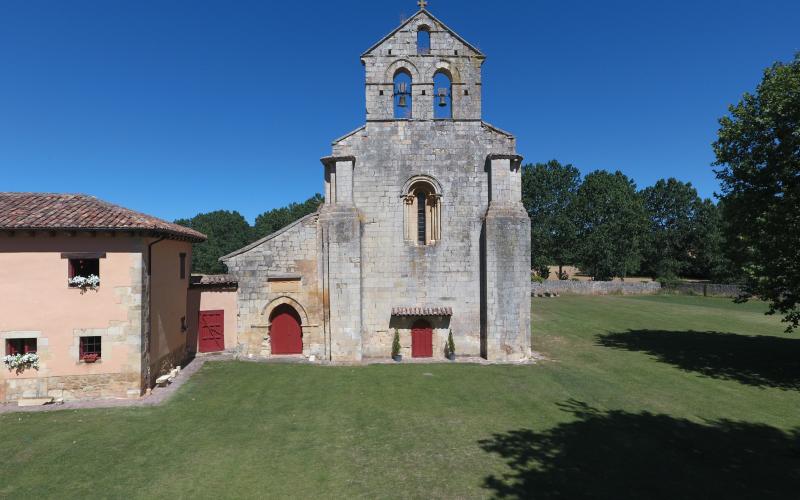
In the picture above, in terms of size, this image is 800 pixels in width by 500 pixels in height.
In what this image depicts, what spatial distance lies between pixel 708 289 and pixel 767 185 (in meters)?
42.5

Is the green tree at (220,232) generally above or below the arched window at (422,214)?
above

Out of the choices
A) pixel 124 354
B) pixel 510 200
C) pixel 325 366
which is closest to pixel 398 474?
pixel 325 366

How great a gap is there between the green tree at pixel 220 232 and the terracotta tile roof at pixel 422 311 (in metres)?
68.1

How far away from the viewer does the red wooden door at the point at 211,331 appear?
20406 mm

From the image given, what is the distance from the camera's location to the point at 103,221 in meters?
14.0

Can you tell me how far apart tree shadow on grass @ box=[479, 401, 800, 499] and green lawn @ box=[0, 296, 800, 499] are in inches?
1.9

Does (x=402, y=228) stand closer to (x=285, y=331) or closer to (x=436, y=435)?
(x=285, y=331)

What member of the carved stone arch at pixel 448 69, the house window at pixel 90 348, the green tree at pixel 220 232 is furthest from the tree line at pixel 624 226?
the green tree at pixel 220 232

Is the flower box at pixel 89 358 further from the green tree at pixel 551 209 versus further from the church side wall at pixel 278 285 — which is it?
the green tree at pixel 551 209

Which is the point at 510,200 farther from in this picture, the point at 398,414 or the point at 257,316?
the point at 257,316

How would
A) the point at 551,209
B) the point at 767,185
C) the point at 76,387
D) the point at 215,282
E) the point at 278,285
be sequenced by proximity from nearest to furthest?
the point at 76,387, the point at 767,185, the point at 278,285, the point at 215,282, the point at 551,209

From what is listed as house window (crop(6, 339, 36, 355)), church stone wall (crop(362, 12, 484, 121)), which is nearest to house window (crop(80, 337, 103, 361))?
house window (crop(6, 339, 36, 355))

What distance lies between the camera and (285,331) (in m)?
19.8

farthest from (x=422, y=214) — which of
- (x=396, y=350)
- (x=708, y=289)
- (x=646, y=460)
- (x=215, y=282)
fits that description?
(x=708, y=289)
